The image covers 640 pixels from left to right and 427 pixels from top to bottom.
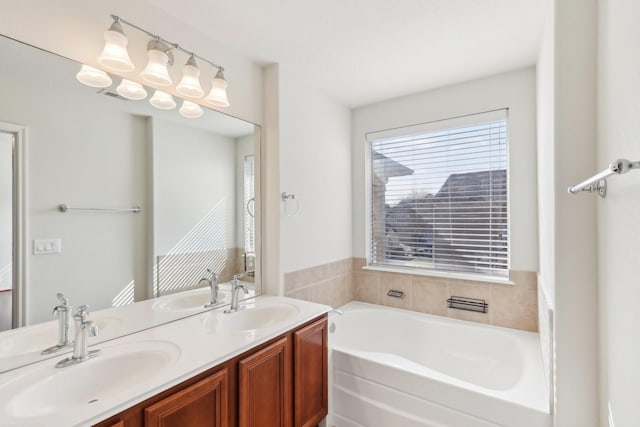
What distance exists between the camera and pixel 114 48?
136cm

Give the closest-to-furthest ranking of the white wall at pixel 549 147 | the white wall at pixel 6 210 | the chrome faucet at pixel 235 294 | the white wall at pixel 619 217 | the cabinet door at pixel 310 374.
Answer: the white wall at pixel 619 217 < the white wall at pixel 6 210 < the white wall at pixel 549 147 < the cabinet door at pixel 310 374 < the chrome faucet at pixel 235 294

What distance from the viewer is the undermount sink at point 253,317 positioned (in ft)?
5.85

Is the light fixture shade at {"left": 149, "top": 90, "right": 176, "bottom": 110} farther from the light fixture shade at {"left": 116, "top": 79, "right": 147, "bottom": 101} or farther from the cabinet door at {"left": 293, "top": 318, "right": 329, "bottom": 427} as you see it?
the cabinet door at {"left": 293, "top": 318, "right": 329, "bottom": 427}

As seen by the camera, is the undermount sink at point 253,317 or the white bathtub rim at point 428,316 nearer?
the undermount sink at point 253,317

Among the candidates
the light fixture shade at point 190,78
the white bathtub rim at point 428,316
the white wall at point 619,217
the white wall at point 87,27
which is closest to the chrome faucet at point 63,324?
the white wall at point 87,27

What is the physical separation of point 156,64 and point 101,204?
2.48ft

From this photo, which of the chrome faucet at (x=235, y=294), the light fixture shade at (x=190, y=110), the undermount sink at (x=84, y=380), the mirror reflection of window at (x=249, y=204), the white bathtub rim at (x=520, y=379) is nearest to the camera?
the undermount sink at (x=84, y=380)

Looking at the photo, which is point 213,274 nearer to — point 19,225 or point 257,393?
point 257,393

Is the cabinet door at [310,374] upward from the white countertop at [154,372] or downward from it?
downward

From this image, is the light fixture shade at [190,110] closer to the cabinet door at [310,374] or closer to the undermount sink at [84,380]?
the undermount sink at [84,380]

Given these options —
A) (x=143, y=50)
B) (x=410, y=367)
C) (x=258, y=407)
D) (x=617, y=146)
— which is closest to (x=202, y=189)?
(x=143, y=50)

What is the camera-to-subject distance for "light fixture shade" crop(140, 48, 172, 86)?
152cm

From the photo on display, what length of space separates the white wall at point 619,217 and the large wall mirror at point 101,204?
191 centimetres

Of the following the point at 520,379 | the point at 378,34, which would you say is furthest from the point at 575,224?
the point at 378,34
